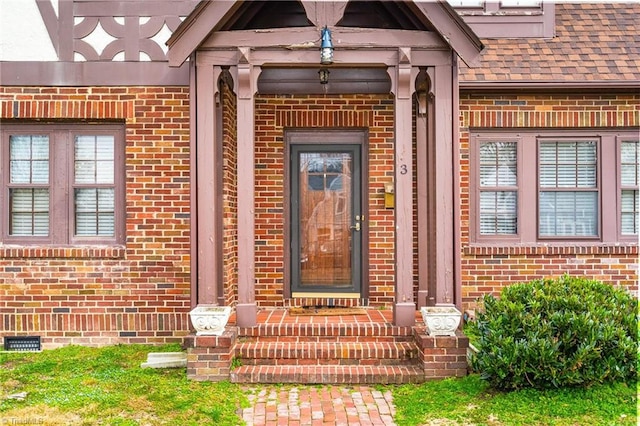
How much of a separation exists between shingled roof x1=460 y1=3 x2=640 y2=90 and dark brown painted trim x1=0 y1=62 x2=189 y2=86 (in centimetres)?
349

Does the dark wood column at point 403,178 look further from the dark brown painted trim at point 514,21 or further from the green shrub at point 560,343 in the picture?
the dark brown painted trim at point 514,21

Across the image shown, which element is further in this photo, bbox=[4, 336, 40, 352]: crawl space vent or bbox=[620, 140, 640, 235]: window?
bbox=[620, 140, 640, 235]: window

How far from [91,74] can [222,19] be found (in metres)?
2.03

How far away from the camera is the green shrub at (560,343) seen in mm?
4062

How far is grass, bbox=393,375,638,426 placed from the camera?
3857 millimetres

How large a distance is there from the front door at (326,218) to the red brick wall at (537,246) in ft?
4.48

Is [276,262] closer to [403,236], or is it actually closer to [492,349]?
[403,236]

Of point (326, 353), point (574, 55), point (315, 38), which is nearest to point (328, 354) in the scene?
point (326, 353)

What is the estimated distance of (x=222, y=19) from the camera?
503 cm

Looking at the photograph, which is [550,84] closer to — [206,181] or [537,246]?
[537,246]

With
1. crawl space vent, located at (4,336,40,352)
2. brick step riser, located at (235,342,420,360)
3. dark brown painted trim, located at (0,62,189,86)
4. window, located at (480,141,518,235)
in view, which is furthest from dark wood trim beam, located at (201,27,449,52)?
crawl space vent, located at (4,336,40,352)

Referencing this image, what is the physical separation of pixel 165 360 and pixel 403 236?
2.65 meters

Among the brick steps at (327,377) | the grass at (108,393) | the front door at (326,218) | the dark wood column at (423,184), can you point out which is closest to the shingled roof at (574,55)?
the dark wood column at (423,184)

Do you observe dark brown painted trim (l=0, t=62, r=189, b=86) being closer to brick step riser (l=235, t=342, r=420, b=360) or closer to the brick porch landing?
the brick porch landing
